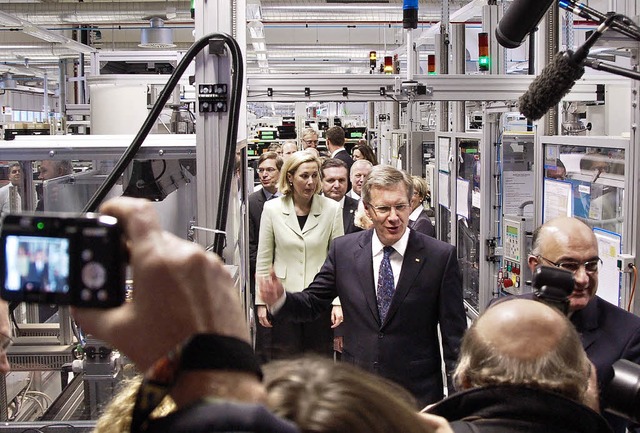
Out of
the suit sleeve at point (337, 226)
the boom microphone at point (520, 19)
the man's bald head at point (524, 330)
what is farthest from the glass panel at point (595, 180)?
the man's bald head at point (524, 330)

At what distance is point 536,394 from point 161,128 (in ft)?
11.8

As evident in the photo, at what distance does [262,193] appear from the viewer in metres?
5.62

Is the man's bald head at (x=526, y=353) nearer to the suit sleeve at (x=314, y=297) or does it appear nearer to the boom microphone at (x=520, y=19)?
the boom microphone at (x=520, y=19)

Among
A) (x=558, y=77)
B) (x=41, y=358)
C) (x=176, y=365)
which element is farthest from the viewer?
(x=41, y=358)

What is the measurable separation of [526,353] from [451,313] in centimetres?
166

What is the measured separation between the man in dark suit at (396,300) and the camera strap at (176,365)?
7.52 ft

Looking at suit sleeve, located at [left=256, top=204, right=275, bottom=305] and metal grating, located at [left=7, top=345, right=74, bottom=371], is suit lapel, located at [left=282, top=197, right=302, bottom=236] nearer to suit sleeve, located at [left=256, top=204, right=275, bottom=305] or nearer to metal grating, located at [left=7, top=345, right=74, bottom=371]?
suit sleeve, located at [left=256, top=204, right=275, bottom=305]

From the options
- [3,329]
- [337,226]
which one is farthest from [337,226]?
[3,329]

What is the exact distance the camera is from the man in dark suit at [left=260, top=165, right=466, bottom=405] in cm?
289

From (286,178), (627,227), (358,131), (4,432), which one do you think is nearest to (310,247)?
(286,178)

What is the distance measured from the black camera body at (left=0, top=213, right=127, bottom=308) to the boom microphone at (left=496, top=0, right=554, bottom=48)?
1.68m

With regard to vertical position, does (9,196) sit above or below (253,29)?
below

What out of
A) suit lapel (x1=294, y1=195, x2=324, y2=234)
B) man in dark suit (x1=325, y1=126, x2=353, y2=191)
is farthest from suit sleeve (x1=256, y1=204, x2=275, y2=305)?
man in dark suit (x1=325, y1=126, x2=353, y2=191)

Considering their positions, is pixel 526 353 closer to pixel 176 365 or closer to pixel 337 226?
pixel 176 365
